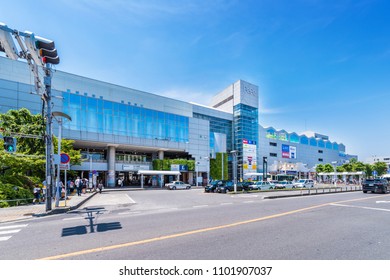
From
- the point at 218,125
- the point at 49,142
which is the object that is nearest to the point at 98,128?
the point at 49,142

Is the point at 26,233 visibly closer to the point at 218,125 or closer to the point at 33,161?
the point at 33,161

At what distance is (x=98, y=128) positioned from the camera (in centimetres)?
4084

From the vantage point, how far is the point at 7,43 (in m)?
9.23

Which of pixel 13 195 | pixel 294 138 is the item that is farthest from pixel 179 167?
pixel 294 138

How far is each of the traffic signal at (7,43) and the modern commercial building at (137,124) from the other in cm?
2431

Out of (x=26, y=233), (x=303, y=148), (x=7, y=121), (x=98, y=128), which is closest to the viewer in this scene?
(x=26, y=233)

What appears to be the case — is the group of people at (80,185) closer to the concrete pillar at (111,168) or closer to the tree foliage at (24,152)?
the tree foliage at (24,152)

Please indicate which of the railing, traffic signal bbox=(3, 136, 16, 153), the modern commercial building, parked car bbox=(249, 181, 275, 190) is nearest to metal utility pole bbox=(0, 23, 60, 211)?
traffic signal bbox=(3, 136, 16, 153)

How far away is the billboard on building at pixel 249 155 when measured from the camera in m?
64.7

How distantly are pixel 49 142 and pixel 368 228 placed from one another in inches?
617

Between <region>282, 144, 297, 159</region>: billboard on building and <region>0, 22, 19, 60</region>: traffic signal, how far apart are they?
83.0 metres

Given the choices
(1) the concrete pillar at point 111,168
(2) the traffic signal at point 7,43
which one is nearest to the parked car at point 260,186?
(1) the concrete pillar at point 111,168

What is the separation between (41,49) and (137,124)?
35.3m

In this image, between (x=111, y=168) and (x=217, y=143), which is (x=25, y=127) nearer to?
(x=111, y=168)
